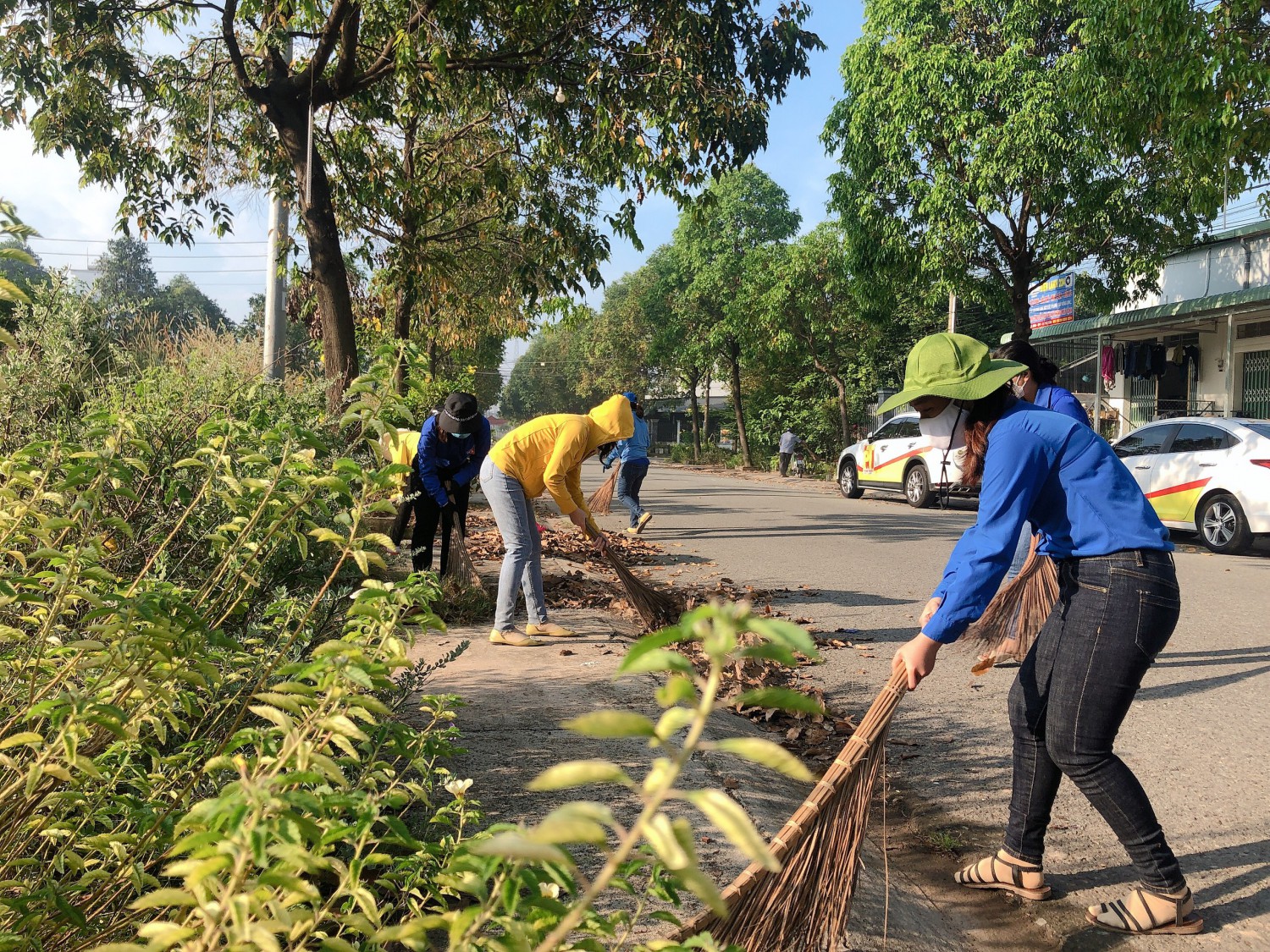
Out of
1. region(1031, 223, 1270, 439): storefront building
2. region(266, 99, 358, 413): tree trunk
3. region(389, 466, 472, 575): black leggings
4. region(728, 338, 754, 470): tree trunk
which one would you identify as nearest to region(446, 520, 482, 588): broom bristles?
region(389, 466, 472, 575): black leggings

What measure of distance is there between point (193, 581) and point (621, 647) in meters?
2.93

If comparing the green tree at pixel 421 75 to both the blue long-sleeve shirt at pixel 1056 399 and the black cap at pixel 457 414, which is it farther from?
the blue long-sleeve shirt at pixel 1056 399

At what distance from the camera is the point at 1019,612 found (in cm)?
519

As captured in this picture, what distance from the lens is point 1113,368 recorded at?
902 inches

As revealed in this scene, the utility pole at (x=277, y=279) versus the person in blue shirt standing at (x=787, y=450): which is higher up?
the utility pole at (x=277, y=279)

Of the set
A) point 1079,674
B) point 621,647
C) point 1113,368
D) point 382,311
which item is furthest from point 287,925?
point 1113,368

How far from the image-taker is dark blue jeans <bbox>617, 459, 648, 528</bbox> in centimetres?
1277

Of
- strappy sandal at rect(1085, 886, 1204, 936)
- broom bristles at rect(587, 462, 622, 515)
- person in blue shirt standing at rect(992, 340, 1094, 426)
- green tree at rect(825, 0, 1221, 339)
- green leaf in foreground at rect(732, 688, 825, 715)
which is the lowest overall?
strappy sandal at rect(1085, 886, 1204, 936)

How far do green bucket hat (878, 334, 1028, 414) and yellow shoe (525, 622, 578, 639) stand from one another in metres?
3.63

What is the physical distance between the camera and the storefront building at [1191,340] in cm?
2038

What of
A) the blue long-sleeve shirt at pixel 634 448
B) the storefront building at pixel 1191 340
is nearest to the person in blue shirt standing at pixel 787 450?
the storefront building at pixel 1191 340

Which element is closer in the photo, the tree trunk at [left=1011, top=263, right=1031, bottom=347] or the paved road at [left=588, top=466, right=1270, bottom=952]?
the paved road at [left=588, top=466, right=1270, bottom=952]

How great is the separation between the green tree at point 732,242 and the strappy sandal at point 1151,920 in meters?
33.9

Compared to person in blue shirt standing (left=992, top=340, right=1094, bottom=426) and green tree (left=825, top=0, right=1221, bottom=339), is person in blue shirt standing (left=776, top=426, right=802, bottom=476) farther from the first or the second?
person in blue shirt standing (left=992, top=340, right=1094, bottom=426)
